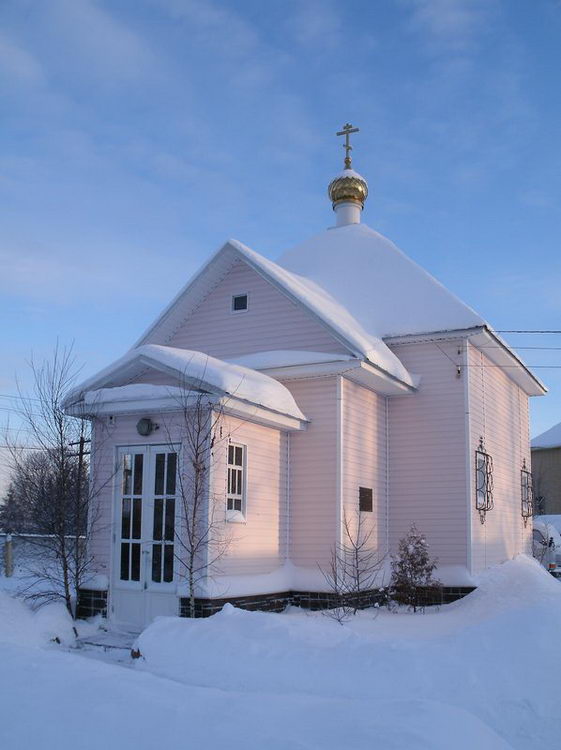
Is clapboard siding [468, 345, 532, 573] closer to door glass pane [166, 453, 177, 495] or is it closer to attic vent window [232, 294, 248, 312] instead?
attic vent window [232, 294, 248, 312]

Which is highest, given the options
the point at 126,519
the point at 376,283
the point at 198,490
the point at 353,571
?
the point at 376,283

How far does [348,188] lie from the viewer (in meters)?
18.5

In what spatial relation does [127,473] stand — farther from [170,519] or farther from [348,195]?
[348,195]

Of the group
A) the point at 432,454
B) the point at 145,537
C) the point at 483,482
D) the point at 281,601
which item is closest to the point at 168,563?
the point at 145,537

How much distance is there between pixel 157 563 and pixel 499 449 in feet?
27.5

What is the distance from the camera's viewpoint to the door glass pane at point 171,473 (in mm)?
10688

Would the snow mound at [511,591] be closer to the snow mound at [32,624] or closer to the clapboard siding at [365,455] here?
the clapboard siding at [365,455]

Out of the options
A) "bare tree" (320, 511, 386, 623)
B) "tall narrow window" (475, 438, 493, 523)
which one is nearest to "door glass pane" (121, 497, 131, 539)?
"bare tree" (320, 511, 386, 623)

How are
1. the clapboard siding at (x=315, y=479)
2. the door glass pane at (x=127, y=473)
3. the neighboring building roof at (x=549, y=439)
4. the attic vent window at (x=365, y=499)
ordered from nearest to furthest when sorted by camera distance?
1. the door glass pane at (x=127, y=473)
2. the clapboard siding at (x=315, y=479)
3. the attic vent window at (x=365, y=499)
4. the neighboring building roof at (x=549, y=439)

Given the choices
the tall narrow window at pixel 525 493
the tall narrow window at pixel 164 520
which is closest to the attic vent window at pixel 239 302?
the tall narrow window at pixel 164 520

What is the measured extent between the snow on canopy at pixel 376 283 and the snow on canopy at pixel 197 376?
3.41 meters

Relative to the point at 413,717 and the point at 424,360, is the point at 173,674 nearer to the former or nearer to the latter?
the point at 413,717

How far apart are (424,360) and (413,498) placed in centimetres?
252

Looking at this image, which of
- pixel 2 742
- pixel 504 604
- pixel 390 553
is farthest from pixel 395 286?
pixel 2 742
